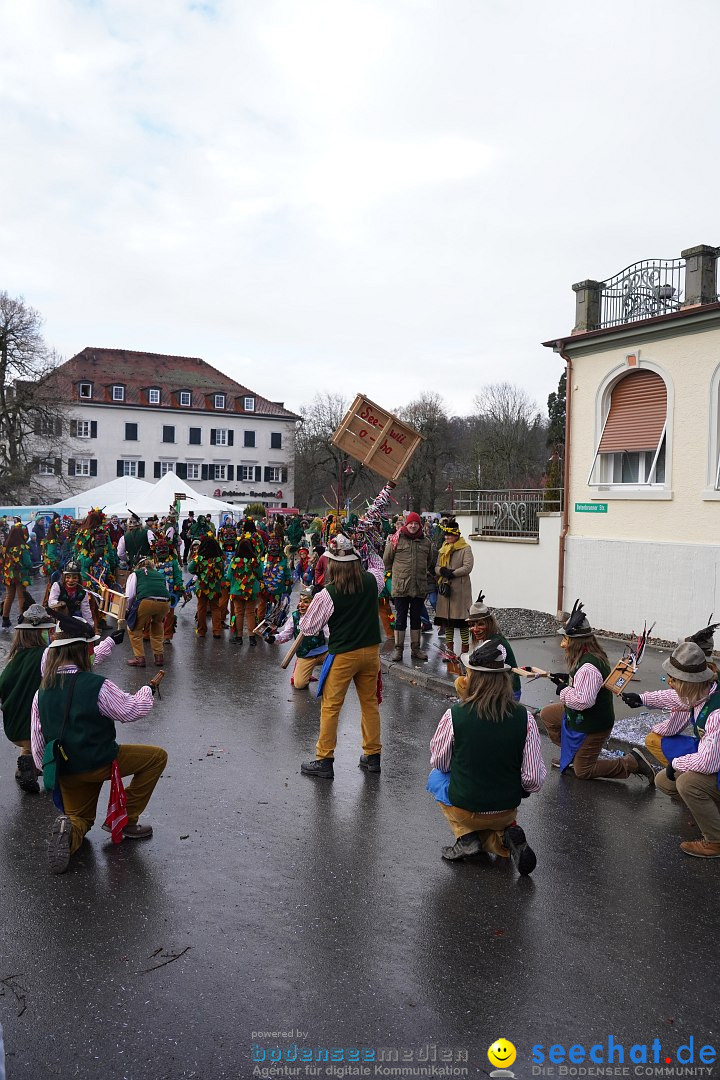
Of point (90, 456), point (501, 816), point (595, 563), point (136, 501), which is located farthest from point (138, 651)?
point (90, 456)

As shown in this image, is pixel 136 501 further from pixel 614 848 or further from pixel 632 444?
pixel 614 848

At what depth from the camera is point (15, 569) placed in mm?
15078

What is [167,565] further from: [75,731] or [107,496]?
[107,496]

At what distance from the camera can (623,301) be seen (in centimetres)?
1508


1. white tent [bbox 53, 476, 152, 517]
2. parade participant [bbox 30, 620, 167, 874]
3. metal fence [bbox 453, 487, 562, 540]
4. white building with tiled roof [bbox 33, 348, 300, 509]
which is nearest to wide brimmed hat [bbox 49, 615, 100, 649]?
parade participant [bbox 30, 620, 167, 874]

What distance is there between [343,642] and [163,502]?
81.2 ft

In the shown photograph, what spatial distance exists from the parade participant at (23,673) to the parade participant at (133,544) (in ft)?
24.8

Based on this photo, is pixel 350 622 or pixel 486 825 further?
pixel 350 622

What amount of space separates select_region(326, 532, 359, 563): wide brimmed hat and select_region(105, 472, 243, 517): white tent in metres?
23.6

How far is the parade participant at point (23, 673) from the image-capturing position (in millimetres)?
5873

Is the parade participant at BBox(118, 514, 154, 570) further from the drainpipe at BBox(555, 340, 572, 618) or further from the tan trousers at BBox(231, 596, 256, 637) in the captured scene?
the drainpipe at BBox(555, 340, 572, 618)

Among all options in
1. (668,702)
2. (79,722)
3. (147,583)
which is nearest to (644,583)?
(147,583)

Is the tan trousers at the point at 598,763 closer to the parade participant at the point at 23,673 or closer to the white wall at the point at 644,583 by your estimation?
the parade participant at the point at 23,673

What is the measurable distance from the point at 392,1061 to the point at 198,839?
245 centimetres
